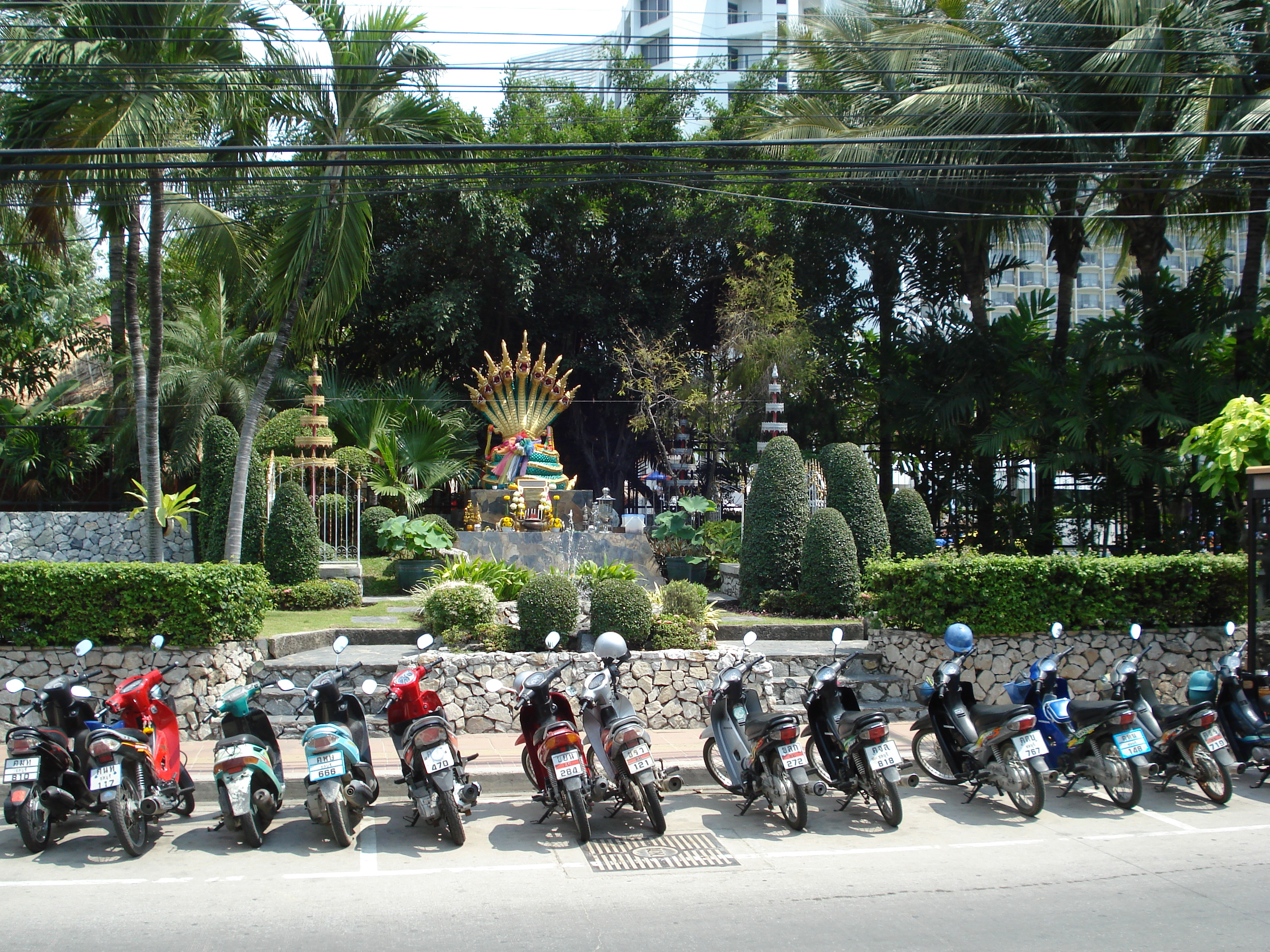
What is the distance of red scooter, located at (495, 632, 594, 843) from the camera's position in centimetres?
656

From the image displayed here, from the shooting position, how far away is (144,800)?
21.1 ft

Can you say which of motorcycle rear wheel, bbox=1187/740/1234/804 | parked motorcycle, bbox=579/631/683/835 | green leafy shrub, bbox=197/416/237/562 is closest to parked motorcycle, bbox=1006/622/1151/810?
motorcycle rear wheel, bbox=1187/740/1234/804

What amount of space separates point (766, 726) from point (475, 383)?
67.1 feet

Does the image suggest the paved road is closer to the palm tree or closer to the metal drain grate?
the metal drain grate

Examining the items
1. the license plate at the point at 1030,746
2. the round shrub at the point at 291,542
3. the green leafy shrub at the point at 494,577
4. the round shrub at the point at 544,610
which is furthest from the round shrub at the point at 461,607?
the license plate at the point at 1030,746

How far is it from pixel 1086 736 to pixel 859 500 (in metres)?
6.68

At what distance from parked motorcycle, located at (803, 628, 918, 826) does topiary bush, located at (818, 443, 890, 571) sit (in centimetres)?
601

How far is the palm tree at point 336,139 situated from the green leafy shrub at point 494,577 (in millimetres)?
4203

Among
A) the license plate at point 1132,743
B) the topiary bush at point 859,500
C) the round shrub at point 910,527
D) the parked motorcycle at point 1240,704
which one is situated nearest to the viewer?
the license plate at point 1132,743

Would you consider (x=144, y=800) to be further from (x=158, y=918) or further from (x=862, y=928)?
(x=862, y=928)

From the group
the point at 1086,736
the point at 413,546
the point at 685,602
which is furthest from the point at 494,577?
the point at 1086,736

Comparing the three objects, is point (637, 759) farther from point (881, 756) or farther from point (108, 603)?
point (108, 603)

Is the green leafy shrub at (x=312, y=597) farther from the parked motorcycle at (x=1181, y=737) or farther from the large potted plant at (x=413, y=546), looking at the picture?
the parked motorcycle at (x=1181, y=737)

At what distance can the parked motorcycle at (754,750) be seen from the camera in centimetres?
687
